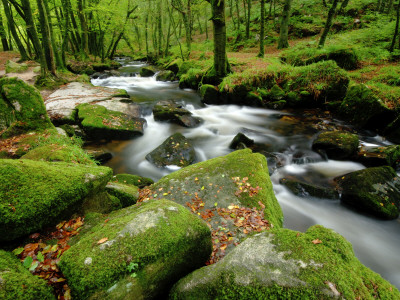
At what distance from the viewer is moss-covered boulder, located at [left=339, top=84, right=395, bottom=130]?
8305 millimetres

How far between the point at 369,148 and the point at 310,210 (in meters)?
4.13

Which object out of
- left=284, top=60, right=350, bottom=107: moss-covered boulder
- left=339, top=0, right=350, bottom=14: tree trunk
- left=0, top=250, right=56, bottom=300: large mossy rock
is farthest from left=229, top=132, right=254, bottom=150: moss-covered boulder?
left=339, top=0, right=350, bottom=14: tree trunk

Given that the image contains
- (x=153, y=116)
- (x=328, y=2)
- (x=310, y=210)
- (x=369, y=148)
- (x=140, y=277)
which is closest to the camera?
(x=140, y=277)

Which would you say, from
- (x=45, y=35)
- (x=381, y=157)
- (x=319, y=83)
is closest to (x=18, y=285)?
(x=381, y=157)

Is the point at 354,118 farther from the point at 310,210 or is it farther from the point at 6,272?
the point at 6,272

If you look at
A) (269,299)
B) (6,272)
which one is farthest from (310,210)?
(6,272)

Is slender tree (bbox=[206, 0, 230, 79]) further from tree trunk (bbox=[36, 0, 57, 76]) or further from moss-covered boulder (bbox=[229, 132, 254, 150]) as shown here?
tree trunk (bbox=[36, 0, 57, 76])

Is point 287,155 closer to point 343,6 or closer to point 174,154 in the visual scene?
point 174,154

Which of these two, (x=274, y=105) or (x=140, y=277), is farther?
(x=274, y=105)

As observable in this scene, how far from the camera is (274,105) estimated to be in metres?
11.4

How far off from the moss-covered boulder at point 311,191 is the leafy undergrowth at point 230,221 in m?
2.38

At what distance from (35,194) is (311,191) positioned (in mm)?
5949

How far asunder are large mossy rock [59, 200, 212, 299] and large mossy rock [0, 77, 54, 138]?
6373 mm

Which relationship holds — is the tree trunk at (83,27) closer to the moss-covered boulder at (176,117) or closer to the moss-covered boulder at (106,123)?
the moss-covered boulder at (106,123)
